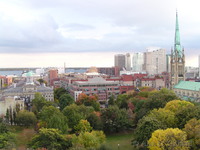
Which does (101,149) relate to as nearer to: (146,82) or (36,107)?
(36,107)

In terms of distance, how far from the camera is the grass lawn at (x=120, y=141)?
42.4m

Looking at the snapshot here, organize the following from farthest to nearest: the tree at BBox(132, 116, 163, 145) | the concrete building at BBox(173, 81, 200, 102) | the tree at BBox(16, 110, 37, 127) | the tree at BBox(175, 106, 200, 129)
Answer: the concrete building at BBox(173, 81, 200, 102) → the tree at BBox(16, 110, 37, 127) → the tree at BBox(175, 106, 200, 129) → the tree at BBox(132, 116, 163, 145)

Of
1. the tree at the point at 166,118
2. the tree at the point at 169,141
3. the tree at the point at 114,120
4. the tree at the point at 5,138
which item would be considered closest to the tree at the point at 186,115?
the tree at the point at 166,118

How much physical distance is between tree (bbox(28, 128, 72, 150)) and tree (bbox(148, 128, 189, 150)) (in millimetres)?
12072

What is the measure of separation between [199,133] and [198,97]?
45.1m

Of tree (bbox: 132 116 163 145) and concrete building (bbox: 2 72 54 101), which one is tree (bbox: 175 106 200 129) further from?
concrete building (bbox: 2 72 54 101)

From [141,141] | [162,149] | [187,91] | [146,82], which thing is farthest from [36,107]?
[146,82]

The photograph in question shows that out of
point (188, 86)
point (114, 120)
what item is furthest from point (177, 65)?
point (114, 120)

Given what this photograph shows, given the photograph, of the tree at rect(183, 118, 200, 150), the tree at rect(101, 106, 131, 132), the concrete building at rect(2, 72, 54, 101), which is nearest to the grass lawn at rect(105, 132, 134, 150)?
the tree at rect(101, 106, 131, 132)

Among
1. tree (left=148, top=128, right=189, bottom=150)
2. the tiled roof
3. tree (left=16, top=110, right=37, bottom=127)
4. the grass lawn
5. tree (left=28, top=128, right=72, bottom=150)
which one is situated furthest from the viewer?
the tiled roof

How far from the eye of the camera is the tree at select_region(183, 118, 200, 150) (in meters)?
34.4

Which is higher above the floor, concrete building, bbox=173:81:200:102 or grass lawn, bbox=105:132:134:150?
concrete building, bbox=173:81:200:102

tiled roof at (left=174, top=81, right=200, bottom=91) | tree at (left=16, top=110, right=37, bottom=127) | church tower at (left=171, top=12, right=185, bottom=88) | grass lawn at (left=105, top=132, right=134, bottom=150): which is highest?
church tower at (left=171, top=12, right=185, bottom=88)

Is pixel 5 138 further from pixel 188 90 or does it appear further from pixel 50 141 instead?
pixel 188 90
